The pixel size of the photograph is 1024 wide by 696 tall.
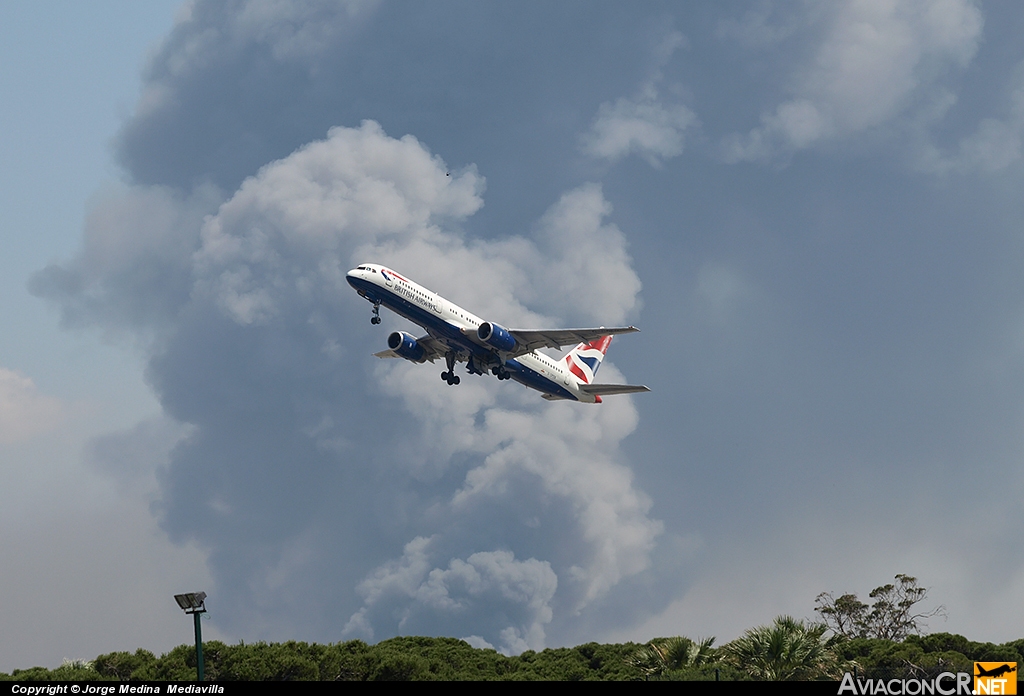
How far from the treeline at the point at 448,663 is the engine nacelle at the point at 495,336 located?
63.8 ft

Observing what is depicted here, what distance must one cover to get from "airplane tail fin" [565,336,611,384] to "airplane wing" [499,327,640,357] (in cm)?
1419

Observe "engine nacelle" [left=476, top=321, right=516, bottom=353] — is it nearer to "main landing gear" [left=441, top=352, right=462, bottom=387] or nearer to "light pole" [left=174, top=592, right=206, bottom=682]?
"main landing gear" [left=441, top=352, right=462, bottom=387]

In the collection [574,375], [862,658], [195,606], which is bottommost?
[862,658]

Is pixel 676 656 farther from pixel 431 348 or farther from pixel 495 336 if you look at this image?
pixel 431 348

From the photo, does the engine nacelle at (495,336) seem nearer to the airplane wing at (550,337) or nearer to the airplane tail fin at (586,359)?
the airplane wing at (550,337)

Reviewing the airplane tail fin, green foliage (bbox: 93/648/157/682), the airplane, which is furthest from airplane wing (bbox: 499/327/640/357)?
green foliage (bbox: 93/648/157/682)

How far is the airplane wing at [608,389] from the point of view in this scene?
7675 cm

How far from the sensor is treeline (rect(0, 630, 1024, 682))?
125 ft

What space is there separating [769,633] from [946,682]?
7.51 meters

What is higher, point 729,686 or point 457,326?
point 457,326

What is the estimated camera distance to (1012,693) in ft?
103

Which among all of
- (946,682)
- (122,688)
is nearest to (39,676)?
(122,688)

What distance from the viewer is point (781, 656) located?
1373 inches

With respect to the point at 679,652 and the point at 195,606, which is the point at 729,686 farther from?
the point at 195,606
